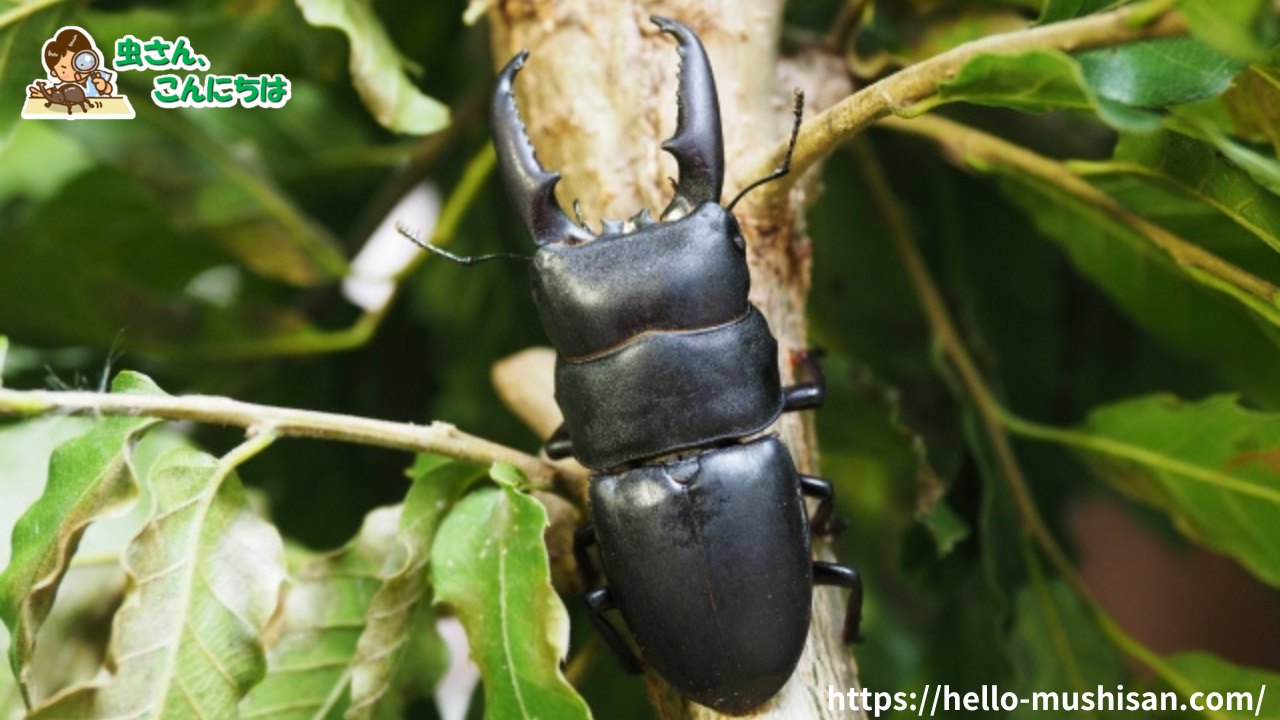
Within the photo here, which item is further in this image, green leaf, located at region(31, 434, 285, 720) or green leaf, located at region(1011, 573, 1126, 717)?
green leaf, located at region(1011, 573, 1126, 717)

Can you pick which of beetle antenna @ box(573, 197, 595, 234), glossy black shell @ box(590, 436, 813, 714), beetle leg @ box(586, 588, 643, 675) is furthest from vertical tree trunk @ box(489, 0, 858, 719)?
beetle leg @ box(586, 588, 643, 675)

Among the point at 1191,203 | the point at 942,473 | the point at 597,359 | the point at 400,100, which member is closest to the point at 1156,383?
the point at 942,473

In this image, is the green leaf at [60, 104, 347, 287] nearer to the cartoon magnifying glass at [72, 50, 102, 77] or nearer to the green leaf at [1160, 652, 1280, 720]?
the cartoon magnifying glass at [72, 50, 102, 77]

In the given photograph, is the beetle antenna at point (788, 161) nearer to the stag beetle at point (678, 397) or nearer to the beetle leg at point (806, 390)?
the stag beetle at point (678, 397)

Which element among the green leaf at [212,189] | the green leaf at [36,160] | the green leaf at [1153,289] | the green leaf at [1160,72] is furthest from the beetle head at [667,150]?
the green leaf at [36,160]

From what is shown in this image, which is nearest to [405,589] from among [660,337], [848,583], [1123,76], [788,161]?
[660,337]
